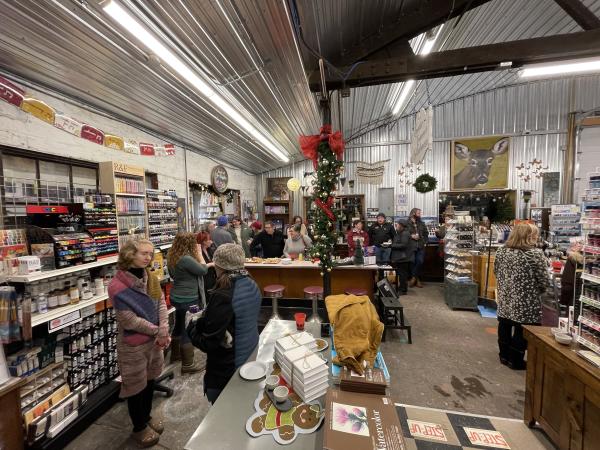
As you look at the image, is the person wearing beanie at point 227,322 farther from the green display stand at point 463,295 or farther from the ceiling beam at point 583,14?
the ceiling beam at point 583,14

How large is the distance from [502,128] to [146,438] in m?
11.0

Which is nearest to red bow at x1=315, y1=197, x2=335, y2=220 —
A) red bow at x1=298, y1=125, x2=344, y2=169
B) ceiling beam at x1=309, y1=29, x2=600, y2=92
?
red bow at x1=298, y1=125, x2=344, y2=169

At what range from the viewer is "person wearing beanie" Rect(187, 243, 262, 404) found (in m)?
1.71

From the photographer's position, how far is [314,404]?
4.67 feet

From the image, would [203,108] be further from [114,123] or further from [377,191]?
[377,191]

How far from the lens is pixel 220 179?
7.03 m

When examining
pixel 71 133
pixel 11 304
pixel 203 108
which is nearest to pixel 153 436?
pixel 11 304

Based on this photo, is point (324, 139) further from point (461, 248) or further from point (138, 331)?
point (461, 248)

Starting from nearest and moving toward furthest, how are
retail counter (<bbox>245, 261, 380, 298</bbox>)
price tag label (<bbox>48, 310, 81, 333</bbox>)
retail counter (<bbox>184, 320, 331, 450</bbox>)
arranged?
1. retail counter (<bbox>184, 320, 331, 450</bbox>)
2. price tag label (<bbox>48, 310, 81, 333</bbox>)
3. retail counter (<bbox>245, 261, 380, 298</bbox>)

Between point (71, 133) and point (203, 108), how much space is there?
1.66m

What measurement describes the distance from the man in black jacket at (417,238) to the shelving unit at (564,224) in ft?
→ 10.2

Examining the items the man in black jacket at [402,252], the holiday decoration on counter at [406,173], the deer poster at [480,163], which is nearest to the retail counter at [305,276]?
the man in black jacket at [402,252]

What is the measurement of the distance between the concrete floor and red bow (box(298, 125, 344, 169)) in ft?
8.92

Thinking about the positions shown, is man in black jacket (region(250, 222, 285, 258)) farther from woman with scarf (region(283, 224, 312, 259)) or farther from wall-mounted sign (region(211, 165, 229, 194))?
wall-mounted sign (region(211, 165, 229, 194))
